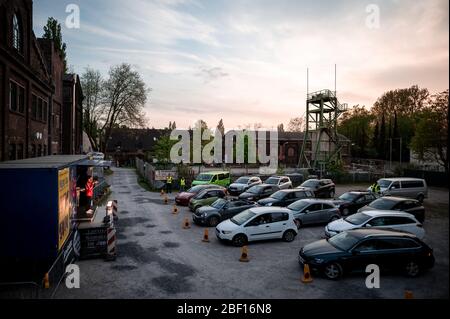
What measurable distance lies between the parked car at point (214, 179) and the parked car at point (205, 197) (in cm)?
694

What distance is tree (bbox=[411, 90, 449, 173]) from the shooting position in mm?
40719

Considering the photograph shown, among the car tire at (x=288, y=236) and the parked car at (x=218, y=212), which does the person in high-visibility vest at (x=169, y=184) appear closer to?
the parked car at (x=218, y=212)

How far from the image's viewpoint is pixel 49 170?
9930 millimetres

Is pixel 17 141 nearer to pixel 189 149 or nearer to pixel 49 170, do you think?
pixel 49 170

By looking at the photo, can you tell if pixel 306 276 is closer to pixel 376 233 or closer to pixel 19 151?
pixel 376 233

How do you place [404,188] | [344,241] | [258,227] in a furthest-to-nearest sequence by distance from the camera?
1. [404,188]
2. [258,227]
3. [344,241]

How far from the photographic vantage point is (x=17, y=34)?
21953 mm

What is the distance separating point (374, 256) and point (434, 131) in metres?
37.1

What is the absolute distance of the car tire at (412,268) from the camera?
36.0 ft

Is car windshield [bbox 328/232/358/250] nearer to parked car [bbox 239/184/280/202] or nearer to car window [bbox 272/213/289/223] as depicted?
car window [bbox 272/213/289/223]

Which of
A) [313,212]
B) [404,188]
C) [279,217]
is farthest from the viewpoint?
[404,188]

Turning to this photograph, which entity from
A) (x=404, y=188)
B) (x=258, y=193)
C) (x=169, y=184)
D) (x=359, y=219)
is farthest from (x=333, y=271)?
(x=169, y=184)
